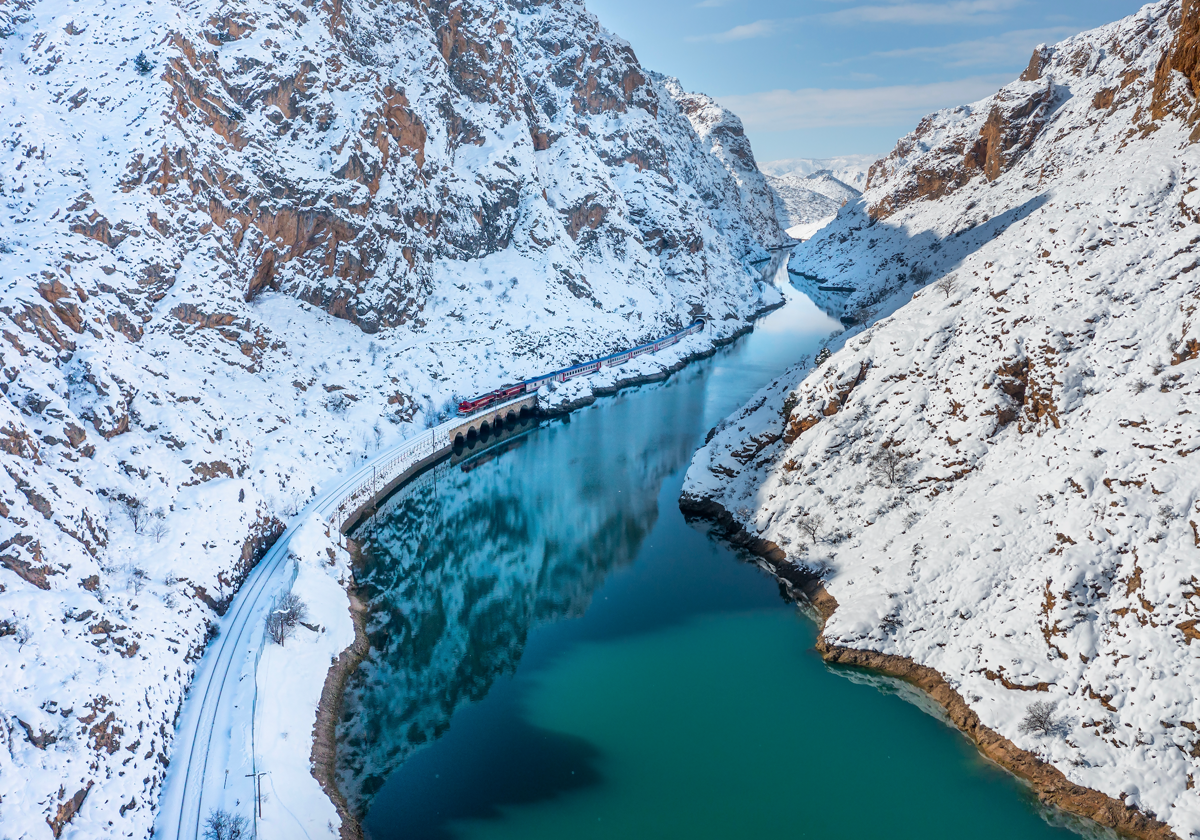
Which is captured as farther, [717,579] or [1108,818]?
[717,579]

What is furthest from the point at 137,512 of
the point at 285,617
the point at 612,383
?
the point at 612,383

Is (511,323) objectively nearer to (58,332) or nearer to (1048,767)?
(58,332)

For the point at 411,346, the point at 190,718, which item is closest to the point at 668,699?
the point at 190,718

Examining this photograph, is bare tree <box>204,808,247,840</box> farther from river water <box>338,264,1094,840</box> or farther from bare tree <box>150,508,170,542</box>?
bare tree <box>150,508,170,542</box>

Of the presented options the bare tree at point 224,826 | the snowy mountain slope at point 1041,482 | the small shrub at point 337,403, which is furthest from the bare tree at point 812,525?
the small shrub at point 337,403

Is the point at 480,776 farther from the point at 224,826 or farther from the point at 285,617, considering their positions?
the point at 285,617

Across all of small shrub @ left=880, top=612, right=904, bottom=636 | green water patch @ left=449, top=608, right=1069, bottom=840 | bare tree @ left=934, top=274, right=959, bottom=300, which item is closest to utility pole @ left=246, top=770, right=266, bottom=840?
green water patch @ left=449, top=608, right=1069, bottom=840
